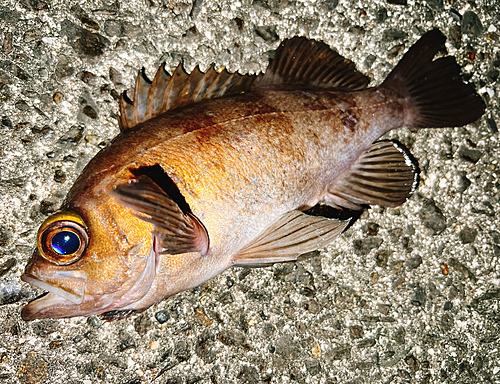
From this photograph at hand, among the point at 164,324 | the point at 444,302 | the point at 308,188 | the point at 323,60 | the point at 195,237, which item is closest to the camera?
the point at 195,237

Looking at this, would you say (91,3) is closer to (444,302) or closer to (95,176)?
(95,176)

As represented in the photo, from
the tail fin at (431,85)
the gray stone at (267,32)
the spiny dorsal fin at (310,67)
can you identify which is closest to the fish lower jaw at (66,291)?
the spiny dorsal fin at (310,67)

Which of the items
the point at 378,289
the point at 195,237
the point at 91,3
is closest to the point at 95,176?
the point at 195,237

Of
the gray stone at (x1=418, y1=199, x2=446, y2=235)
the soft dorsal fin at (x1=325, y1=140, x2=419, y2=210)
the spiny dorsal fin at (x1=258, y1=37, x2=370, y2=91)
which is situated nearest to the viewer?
the spiny dorsal fin at (x1=258, y1=37, x2=370, y2=91)

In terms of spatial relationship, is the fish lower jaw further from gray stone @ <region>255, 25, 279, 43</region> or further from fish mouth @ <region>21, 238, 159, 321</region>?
gray stone @ <region>255, 25, 279, 43</region>

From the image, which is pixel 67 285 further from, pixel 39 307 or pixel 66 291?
pixel 39 307

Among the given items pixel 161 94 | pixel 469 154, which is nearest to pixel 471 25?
pixel 469 154

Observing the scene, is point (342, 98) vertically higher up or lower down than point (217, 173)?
higher up

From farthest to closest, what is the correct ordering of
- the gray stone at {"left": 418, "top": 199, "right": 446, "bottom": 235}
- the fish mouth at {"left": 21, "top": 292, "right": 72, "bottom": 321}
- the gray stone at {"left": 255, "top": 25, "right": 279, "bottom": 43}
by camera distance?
the gray stone at {"left": 418, "top": 199, "right": 446, "bottom": 235} < the gray stone at {"left": 255, "top": 25, "right": 279, "bottom": 43} < the fish mouth at {"left": 21, "top": 292, "right": 72, "bottom": 321}

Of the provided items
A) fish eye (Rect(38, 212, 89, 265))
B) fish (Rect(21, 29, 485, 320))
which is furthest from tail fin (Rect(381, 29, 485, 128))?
fish eye (Rect(38, 212, 89, 265))
